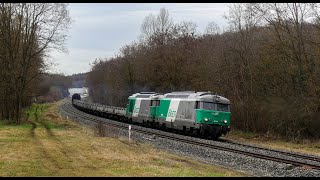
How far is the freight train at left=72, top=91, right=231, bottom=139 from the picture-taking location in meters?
28.1

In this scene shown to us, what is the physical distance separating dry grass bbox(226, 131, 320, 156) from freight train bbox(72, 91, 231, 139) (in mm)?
3039

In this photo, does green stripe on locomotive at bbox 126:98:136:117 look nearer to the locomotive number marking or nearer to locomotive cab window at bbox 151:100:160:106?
locomotive cab window at bbox 151:100:160:106

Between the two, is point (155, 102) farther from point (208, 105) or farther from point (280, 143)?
point (280, 143)

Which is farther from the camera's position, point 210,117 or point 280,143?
point 210,117

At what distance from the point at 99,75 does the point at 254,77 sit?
209 ft

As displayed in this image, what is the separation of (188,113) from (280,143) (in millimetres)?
6459

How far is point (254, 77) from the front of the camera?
35.1m

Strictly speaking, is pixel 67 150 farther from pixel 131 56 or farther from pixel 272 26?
pixel 131 56

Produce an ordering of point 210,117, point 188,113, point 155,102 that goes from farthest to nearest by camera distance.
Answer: point 155,102 < point 188,113 < point 210,117

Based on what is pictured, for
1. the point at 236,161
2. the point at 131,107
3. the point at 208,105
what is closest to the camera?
the point at 236,161

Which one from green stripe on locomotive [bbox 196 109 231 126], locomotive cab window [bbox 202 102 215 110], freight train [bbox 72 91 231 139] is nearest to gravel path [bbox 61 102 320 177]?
green stripe on locomotive [bbox 196 109 231 126]

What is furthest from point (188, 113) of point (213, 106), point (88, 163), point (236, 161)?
point (88, 163)

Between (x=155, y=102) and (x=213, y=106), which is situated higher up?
(x=155, y=102)

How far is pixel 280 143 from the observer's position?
91.4 feet
